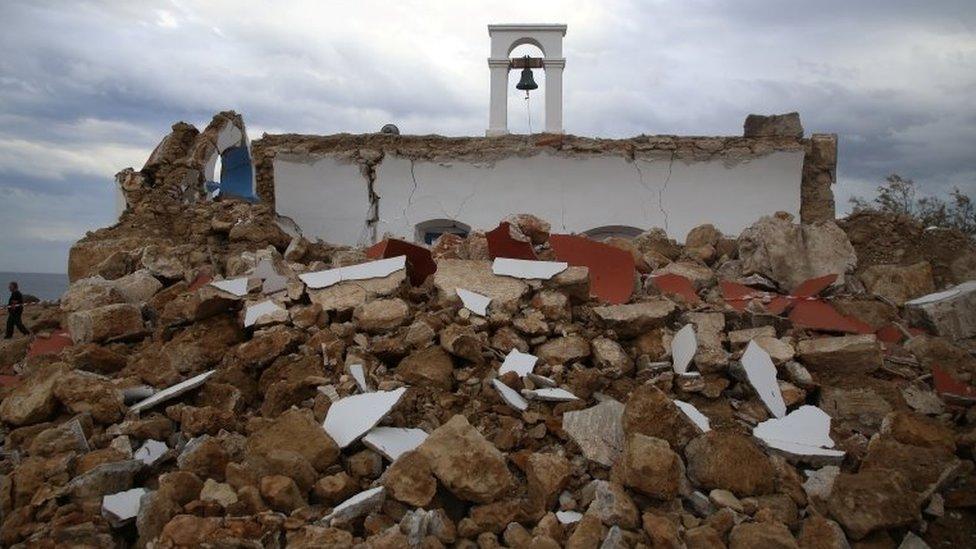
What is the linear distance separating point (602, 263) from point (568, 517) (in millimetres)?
2388

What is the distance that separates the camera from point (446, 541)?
107 inches

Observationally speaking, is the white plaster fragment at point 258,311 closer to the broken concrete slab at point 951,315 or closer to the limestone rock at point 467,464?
the limestone rock at point 467,464

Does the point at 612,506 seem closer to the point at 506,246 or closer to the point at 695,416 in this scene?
the point at 695,416

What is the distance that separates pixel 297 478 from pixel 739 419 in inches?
88.2

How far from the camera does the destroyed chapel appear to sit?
2.82m

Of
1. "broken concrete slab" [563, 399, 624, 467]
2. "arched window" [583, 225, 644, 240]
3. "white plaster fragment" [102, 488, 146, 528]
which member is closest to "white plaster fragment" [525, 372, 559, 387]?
"broken concrete slab" [563, 399, 624, 467]

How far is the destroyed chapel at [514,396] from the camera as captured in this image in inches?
111

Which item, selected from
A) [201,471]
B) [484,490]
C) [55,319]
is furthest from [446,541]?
[55,319]

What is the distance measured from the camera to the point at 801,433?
3402 mm

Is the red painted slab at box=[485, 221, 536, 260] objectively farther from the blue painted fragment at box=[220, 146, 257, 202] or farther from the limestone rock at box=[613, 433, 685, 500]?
the blue painted fragment at box=[220, 146, 257, 202]

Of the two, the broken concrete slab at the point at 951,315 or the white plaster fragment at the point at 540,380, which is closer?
the white plaster fragment at the point at 540,380

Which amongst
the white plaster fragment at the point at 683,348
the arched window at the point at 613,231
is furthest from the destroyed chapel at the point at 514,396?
the arched window at the point at 613,231

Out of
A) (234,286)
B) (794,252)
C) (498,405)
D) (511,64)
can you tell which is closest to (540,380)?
(498,405)

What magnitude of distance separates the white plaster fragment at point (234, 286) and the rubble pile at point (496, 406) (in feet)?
0.07
